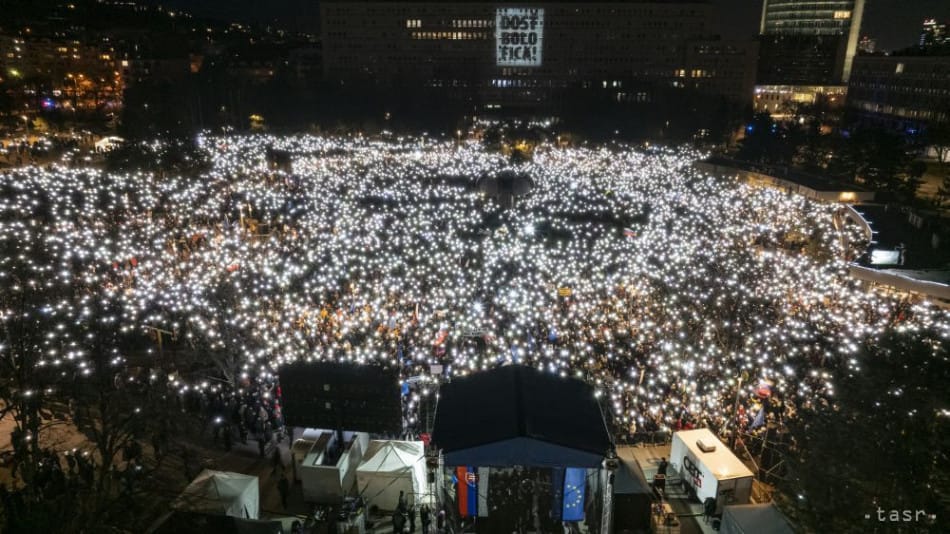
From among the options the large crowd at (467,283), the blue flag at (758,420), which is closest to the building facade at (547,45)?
the large crowd at (467,283)

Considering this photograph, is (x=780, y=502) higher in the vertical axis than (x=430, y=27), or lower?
lower

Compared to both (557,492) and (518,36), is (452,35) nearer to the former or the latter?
(518,36)

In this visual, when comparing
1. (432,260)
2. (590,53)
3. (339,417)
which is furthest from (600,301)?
(590,53)

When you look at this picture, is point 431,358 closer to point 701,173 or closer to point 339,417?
point 339,417

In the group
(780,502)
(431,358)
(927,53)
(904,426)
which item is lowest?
(431,358)

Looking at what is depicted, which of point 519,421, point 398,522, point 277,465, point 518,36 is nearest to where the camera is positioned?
point 519,421

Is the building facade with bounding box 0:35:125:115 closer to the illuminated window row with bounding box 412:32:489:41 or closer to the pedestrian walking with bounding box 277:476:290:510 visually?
the illuminated window row with bounding box 412:32:489:41

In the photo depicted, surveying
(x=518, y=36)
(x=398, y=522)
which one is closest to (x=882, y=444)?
(x=398, y=522)
